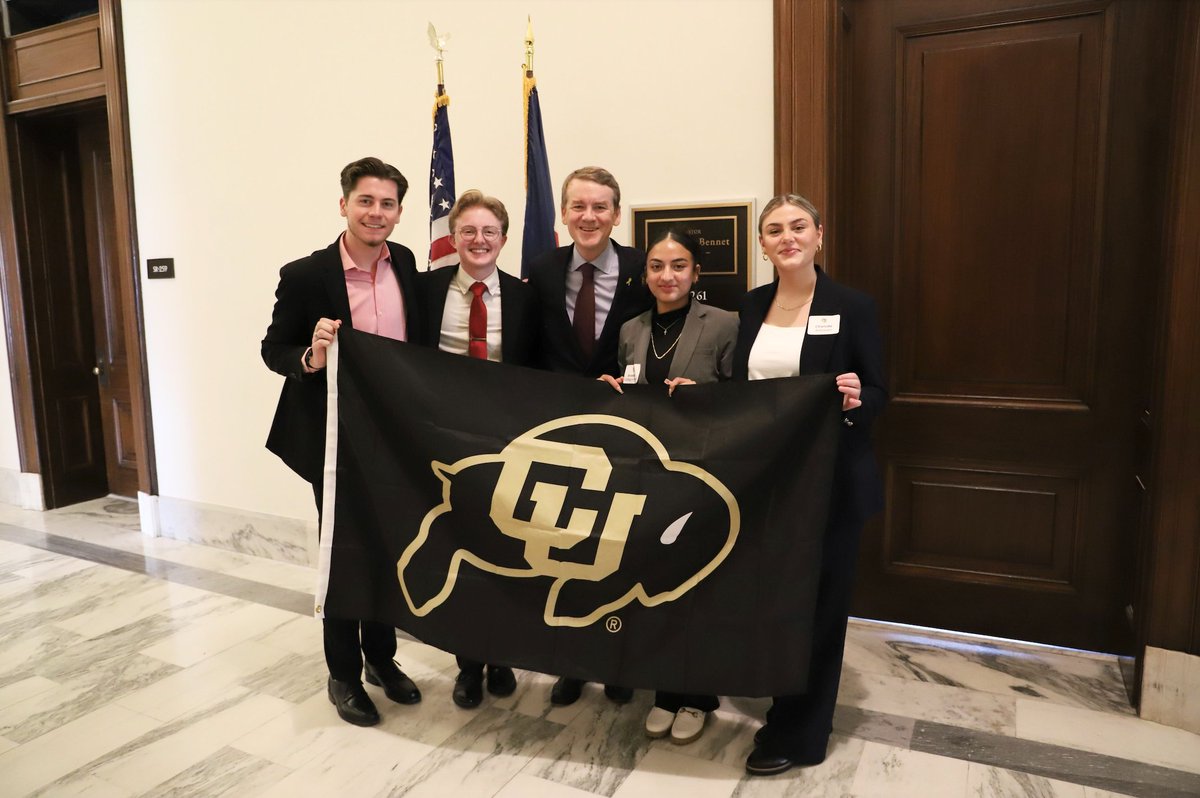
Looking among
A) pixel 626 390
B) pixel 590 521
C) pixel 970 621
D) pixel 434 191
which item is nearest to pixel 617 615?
pixel 590 521

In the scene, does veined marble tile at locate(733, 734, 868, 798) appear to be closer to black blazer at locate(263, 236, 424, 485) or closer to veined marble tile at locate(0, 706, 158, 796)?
black blazer at locate(263, 236, 424, 485)

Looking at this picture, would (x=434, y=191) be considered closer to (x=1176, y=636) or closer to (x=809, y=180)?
(x=809, y=180)

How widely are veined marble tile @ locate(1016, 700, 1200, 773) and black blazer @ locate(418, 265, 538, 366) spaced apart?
184cm

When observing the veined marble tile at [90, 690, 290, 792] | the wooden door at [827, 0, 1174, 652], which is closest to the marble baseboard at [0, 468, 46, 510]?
the veined marble tile at [90, 690, 290, 792]

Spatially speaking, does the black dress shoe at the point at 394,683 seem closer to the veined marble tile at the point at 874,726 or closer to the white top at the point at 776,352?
the veined marble tile at the point at 874,726

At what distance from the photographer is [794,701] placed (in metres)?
2.23

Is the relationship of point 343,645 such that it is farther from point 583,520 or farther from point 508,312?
point 508,312

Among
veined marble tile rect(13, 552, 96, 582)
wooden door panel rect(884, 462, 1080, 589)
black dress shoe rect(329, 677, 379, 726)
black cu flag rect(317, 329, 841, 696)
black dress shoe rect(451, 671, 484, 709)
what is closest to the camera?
black cu flag rect(317, 329, 841, 696)

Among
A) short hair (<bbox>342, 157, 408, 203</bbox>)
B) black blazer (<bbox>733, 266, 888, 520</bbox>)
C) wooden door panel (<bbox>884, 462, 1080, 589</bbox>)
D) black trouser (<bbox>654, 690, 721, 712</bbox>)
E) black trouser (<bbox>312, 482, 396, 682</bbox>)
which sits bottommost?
black trouser (<bbox>654, 690, 721, 712</bbox>)

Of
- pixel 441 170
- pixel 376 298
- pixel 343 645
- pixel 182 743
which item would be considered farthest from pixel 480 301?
pixel 182 743

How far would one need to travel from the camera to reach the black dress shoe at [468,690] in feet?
8.50

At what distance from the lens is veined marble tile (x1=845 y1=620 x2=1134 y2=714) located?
2.61 m

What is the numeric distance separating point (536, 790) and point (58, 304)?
4636 mm

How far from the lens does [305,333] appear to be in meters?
2.44
